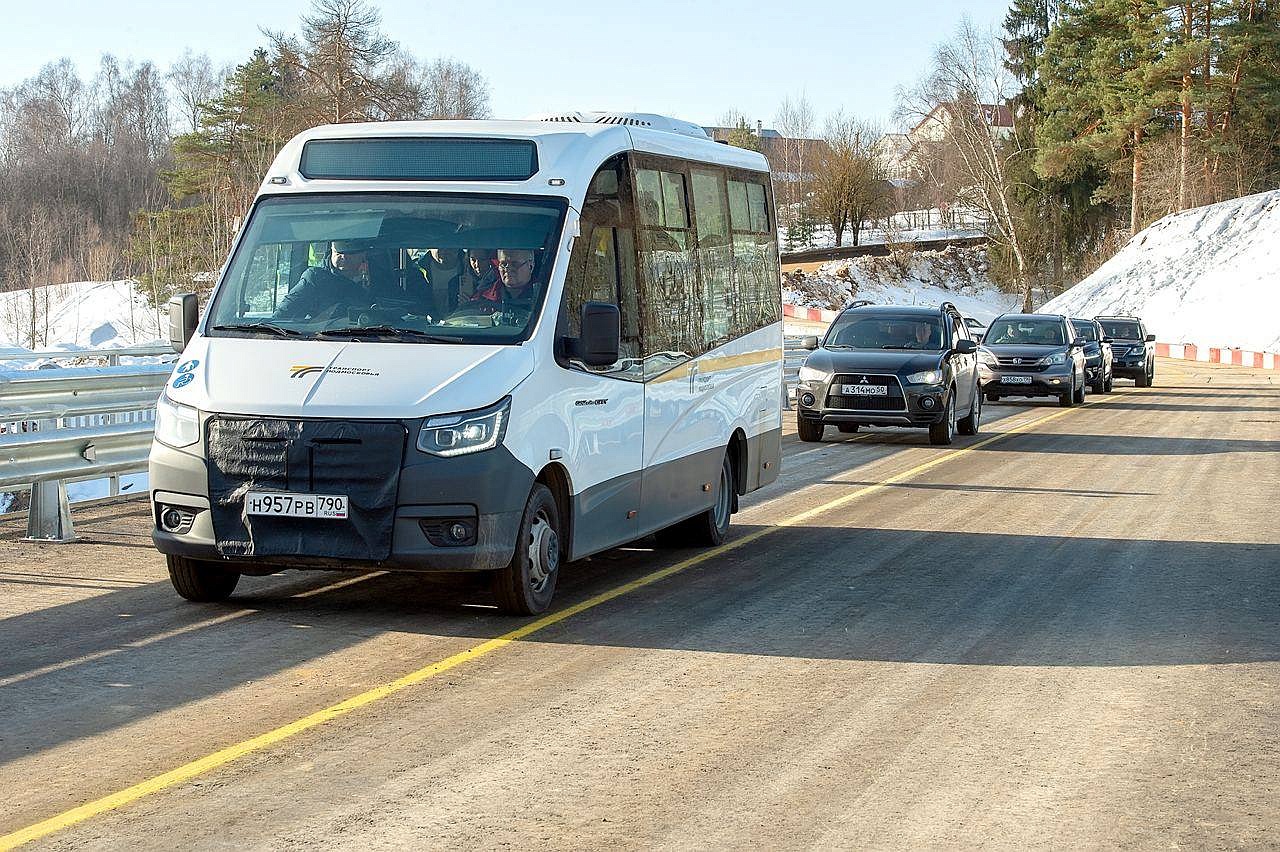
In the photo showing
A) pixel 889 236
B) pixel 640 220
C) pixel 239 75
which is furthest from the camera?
pixel 889 236

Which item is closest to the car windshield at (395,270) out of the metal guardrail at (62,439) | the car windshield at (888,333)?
the metal guardrail at (62,439)

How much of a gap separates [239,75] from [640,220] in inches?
2968

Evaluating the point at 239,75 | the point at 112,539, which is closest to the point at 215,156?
the point at 239,75

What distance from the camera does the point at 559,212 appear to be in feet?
29.0

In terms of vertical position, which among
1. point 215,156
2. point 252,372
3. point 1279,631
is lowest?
point 1279,631

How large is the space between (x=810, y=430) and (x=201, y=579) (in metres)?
13.5

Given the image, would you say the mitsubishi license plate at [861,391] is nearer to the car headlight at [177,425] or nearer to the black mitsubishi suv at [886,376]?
the black mitsubishi suv at [886,376]

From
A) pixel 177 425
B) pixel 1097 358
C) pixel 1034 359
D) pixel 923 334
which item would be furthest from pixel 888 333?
pixel 1097 358

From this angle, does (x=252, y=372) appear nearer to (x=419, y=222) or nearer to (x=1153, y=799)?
(x=419, y=222)

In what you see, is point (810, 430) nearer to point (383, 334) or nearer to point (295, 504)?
point (383, 334)

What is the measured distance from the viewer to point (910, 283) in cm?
8244

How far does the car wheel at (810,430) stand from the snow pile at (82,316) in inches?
2680

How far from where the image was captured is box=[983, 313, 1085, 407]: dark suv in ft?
99.8

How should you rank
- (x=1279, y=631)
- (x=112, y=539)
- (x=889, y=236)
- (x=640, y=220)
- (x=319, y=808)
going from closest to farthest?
(x=319, y=808) < (x=1279, y=631) < (x=640, y=220) < (x=112, y=539) < (x=889, y=236)
